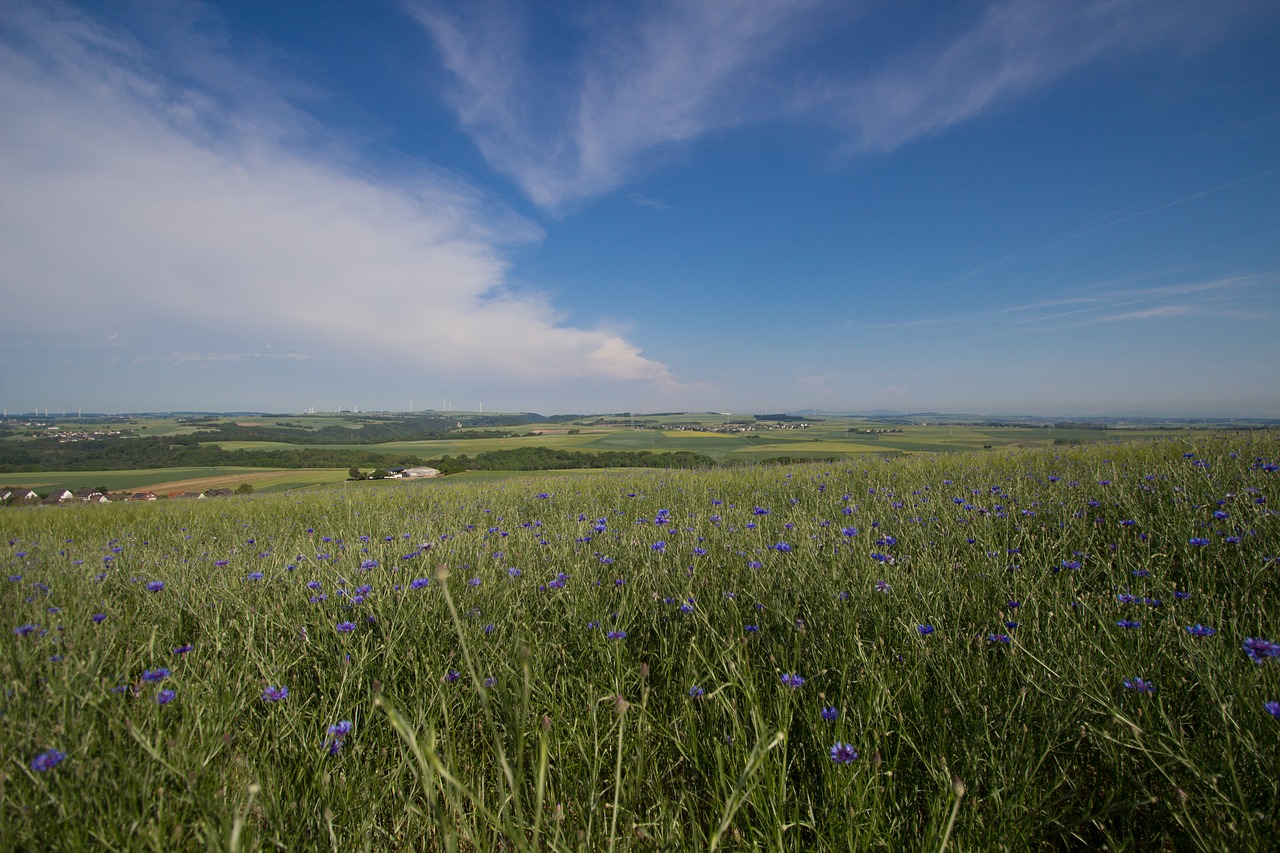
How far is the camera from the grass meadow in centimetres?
122

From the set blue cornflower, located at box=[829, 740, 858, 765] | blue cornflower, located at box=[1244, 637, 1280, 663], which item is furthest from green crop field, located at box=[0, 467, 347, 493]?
blue cornflower, located at box=[1244, 637, 1280, 663]

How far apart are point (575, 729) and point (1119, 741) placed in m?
1.59

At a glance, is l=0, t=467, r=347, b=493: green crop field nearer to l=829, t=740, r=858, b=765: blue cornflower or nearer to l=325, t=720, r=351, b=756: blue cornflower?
l=325, t=720, r=351, b=756: blue cornflower

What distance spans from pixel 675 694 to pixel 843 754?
0.71m

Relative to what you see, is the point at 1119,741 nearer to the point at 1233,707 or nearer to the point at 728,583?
the point at 1233,707

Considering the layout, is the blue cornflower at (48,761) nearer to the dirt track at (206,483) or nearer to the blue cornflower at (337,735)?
the blue cornflower at (337,735)

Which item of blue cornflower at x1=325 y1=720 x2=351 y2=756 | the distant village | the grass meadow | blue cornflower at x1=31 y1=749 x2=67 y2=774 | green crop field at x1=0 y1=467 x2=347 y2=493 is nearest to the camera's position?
blue cornflower at x1=31 y1=749 x2=67 y2=774

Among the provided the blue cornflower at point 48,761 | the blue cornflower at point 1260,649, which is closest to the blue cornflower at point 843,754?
the blue cornflower at point 1260,649

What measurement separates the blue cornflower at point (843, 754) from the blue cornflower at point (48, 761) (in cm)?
185

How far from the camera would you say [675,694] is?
6.10 feet

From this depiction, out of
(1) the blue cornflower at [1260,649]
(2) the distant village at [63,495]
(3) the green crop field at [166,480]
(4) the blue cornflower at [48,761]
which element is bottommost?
Answer: (3) the green crop field at [166,480]

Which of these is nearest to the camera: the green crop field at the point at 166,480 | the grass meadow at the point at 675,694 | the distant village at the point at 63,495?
the grass meadow at the point at 675,694

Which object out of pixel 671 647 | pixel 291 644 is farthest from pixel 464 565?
pixel 671 647

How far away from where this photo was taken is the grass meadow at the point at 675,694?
122 cm
